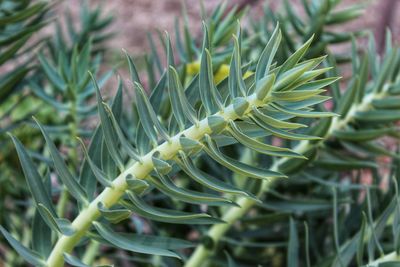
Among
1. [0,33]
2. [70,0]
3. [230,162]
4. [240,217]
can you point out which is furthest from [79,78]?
[70,0]

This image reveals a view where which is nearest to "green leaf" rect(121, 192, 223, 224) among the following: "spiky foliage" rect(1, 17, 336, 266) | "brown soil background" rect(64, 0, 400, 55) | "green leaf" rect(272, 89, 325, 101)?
"spiky foliage" rect(1, 17, 336, 266)

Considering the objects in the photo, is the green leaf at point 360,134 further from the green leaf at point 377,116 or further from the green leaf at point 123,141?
the green leaf at point 123,141

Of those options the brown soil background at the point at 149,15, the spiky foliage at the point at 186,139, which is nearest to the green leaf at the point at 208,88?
the spiky foliage at the point at 186,139

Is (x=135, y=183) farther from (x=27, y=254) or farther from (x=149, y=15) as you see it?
(x=149, y=15)

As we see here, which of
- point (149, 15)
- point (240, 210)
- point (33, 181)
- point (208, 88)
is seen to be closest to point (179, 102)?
point (208, 88)

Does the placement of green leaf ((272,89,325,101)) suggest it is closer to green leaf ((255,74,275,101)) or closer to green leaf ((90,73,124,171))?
green leaf ((255,74,275,101))

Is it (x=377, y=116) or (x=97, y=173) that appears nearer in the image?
(x=97, y=173)
